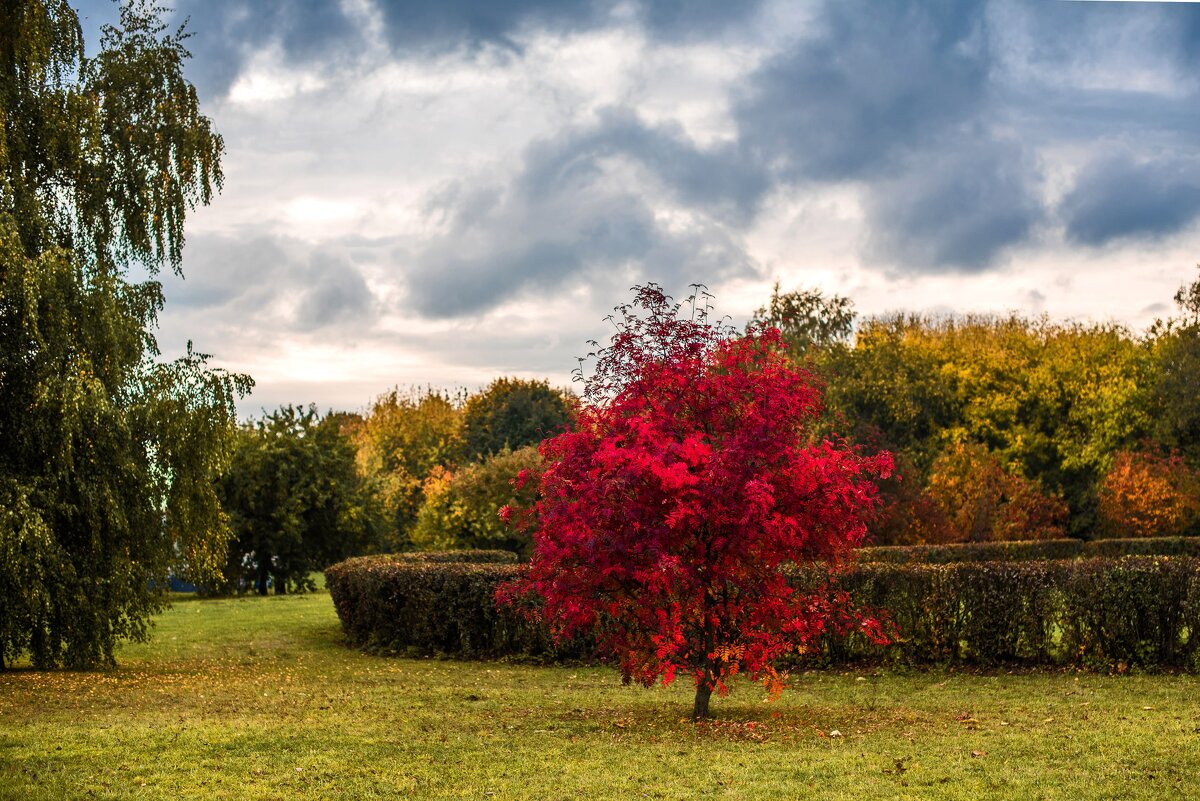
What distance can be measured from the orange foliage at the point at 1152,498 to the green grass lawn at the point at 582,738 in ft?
84.1

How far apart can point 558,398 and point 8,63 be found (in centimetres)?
4324

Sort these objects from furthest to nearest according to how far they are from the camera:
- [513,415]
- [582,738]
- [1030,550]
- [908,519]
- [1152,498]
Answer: [513,415]
[1152,498]
[908,519]
[1030,550]
[582,738]

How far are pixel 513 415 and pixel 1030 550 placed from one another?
3163cm

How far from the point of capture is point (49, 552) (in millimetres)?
13352

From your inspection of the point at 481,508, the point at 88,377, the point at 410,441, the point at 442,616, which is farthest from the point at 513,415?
the point at 88,377

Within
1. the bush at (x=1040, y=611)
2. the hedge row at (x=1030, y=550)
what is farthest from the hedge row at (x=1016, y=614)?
the hedge row at (x=1030, y=550)

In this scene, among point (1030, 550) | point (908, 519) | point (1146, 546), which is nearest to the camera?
point (1146, 546)

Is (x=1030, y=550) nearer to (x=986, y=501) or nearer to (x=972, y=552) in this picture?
(x=972, y=552)

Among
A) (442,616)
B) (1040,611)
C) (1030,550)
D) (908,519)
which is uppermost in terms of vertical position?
(908,519)

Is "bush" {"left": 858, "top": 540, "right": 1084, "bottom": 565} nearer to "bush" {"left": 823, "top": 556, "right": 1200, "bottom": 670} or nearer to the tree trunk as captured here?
"bush" {"left": 823, "top": 556, "right": 1200, "bottom": 670}

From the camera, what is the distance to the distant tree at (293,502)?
31062 millimetres

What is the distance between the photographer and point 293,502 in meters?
31.2

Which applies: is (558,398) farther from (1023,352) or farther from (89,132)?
(89,132)

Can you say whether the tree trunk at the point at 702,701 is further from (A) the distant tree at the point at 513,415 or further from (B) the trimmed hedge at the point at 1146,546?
(A) the distant tree at the point at 513,415
